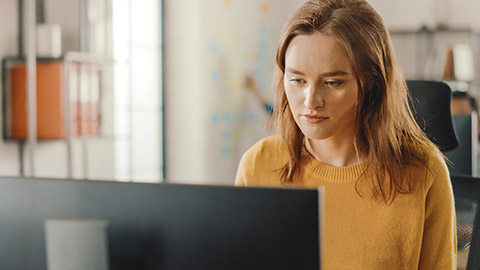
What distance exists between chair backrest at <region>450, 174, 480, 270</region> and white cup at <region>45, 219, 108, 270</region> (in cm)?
107

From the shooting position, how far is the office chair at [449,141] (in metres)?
1.59

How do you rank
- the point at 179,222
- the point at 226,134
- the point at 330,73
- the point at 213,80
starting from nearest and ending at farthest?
the point at 179,222 → the point at 330,73 → the point at 213,80 → the point at 226,134

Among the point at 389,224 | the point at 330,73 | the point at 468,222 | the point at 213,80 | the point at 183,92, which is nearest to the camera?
the point at 330,73

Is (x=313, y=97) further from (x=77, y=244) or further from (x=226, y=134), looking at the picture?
(x=226, y=134)

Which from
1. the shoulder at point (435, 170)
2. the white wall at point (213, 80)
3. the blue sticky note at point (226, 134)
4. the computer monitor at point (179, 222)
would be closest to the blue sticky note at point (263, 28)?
the white wall at point (213, 80)

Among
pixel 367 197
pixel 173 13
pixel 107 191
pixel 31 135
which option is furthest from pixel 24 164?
pixel 107 191

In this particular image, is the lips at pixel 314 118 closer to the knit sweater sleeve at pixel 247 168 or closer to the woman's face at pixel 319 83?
the woman's face at pixel 319 83

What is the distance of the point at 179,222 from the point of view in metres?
0.80

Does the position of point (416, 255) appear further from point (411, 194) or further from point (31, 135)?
point (31, 135)

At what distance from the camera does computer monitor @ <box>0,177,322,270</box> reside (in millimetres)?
752

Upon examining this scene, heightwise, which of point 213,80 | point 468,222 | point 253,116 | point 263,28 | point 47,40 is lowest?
point 253,116

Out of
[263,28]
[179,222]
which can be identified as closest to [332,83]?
[179,222]

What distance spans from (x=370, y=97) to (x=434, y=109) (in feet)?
1.36

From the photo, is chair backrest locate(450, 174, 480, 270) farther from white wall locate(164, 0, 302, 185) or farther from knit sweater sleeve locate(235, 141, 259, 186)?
white wall locate(164, 0, 302, 185)
